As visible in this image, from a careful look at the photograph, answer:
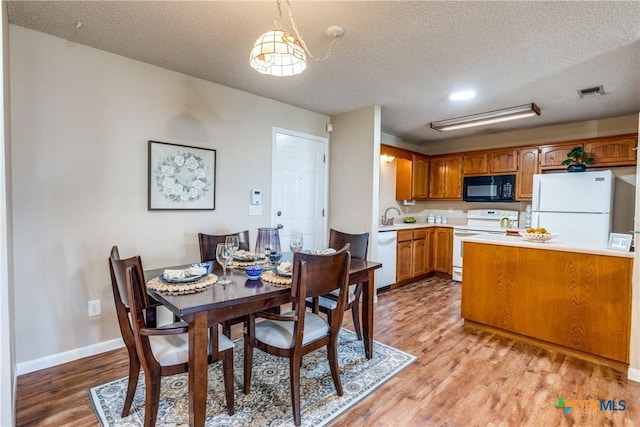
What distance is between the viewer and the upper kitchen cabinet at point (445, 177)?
→ 532cm

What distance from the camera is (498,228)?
15.8ft

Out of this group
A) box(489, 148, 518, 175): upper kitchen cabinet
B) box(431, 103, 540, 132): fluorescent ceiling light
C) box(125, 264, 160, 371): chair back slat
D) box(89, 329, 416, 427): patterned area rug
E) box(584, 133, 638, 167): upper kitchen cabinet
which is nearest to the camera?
box(125, 264, 160, 371): chair back slat

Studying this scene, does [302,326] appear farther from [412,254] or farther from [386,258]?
[412,254]

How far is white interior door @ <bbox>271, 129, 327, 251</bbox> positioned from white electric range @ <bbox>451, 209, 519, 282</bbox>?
2.16 metres

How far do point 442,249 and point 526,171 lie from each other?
1651mm

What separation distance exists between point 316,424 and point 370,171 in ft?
8.88

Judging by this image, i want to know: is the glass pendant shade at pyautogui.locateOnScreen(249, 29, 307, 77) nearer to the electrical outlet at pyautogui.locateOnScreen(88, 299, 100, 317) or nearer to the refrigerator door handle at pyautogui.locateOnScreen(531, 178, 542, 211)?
the electrical outlet at pyautogui.locateOnScreen(88, 299, 100, 317)

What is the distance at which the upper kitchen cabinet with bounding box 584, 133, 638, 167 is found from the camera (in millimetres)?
3859

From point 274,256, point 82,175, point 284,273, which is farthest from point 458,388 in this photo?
point 82,175

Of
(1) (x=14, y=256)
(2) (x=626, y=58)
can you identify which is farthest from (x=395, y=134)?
(1) (x=14, y=256)

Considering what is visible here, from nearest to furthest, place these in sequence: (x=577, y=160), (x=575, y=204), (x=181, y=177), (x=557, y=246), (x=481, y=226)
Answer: (x=557, y=246), (x=181, y=177), (x=575, y=204), (x=577, y=160), (x=481, y=226)

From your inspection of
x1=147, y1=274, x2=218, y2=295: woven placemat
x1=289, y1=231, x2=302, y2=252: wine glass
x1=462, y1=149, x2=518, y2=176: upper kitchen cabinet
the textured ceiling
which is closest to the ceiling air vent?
the textured ceiling

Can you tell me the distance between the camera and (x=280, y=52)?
1600 mm

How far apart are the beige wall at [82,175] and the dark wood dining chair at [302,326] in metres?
1.45
